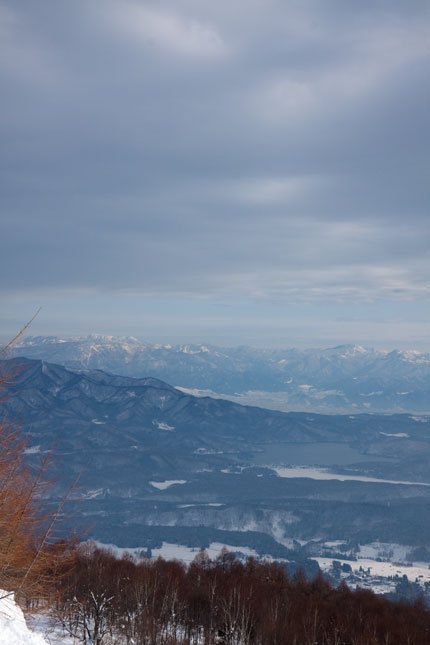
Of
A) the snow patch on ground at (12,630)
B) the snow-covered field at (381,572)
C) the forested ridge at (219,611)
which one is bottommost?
the snow-covered field at (381,572)

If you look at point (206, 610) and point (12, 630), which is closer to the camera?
point (12, 630)

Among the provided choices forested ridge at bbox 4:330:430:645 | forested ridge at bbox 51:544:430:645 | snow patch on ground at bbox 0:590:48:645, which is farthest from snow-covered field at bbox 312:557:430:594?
snow patch on ground at bbox 0:590:48:645

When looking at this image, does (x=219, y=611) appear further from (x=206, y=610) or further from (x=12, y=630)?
(x=12, y=630)

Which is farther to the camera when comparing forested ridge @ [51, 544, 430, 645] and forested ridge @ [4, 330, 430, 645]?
forested ridge @ [51, 544, 430, 645]

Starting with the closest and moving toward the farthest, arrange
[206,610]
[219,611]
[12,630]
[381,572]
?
1. [12,630]
2. [219,611]
3. [206,610]
4. [381,572]

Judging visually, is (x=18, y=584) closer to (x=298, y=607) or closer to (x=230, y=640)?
(x=230, y=640)

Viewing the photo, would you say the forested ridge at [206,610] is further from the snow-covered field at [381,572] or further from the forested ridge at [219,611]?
the snow-covered field at [381,572]

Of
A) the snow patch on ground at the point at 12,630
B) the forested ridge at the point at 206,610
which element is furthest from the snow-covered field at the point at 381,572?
the snow patch on ground at the point at 12,630

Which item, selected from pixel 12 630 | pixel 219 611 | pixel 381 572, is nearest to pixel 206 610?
pixel 219 611

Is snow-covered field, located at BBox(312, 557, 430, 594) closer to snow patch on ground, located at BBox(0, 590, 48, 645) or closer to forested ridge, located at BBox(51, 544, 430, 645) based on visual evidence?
forested ridge, located at BBox(51, 544, 430, 645)

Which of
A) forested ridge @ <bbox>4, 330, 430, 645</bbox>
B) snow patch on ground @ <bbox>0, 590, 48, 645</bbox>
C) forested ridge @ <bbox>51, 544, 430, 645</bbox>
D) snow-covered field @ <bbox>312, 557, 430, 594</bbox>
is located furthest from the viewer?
snow-covered field @ <bbox>312, 557, 430, 594</bbox>

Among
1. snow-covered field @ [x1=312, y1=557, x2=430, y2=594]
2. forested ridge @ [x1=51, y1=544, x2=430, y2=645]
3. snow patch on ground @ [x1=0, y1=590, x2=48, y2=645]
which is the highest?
snow patch on ground @ [x1=0, y1=590, x2=48, y2=645]

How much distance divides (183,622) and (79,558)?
641 inches

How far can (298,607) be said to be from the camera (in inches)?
1762
